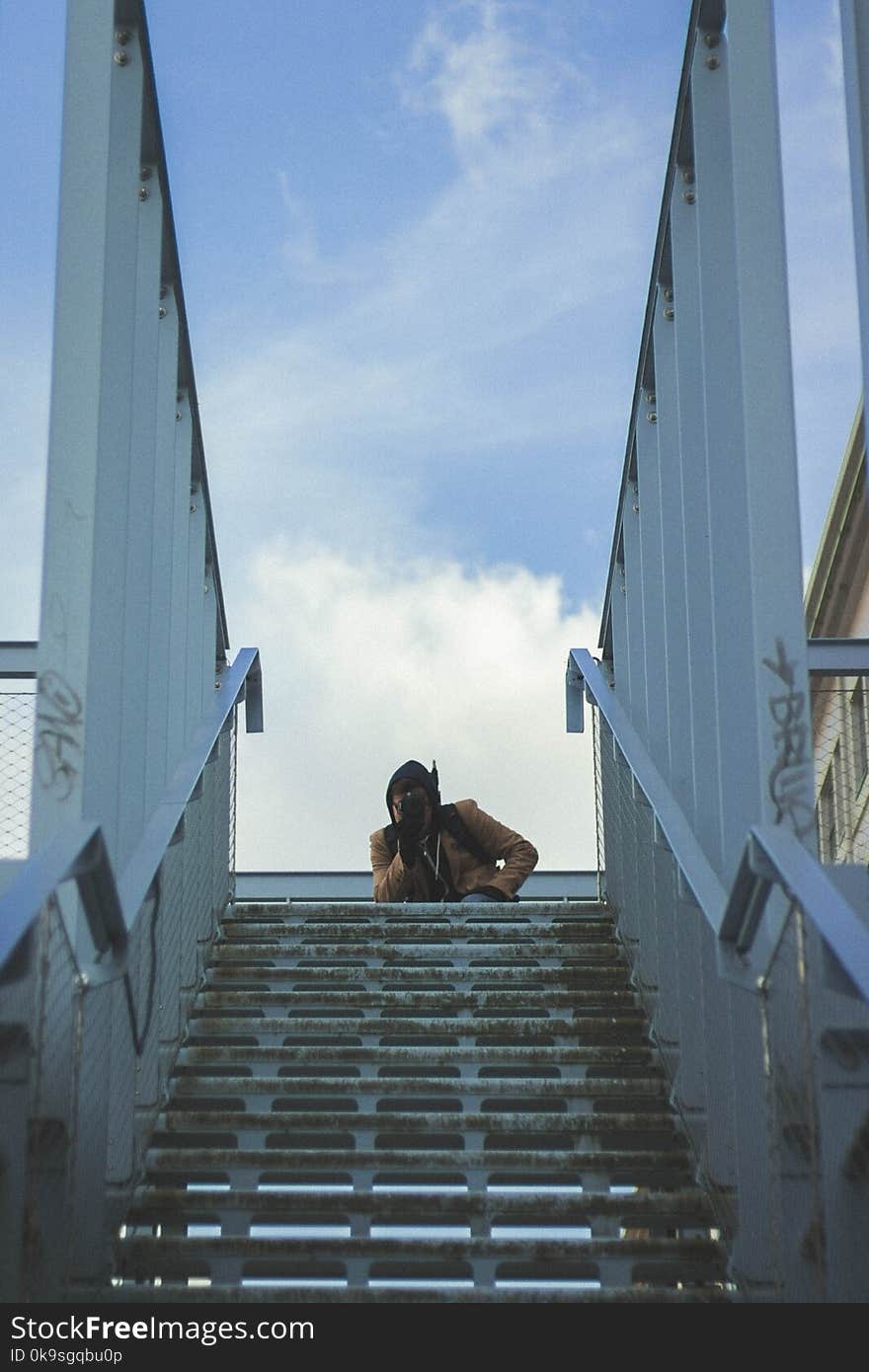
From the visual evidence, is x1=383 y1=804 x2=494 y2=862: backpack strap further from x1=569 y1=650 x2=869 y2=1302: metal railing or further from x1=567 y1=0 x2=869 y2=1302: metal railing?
x1=569 y1=650 x2=869 y2=1302: metal railing

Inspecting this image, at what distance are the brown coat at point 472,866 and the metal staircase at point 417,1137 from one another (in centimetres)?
159

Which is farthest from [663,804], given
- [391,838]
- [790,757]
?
[391,838]

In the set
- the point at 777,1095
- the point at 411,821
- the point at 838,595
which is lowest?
the point at 777,1095

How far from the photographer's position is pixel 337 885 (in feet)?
43.0

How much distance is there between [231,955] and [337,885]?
5532 mm

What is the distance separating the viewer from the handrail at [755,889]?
3879 millimetres

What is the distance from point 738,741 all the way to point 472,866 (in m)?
3.84

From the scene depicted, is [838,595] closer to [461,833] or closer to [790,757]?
[461,833]

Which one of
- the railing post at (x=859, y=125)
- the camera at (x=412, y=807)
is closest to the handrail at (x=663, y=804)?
the camera at (x=412, y=807)

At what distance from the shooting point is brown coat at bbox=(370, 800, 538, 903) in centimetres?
933

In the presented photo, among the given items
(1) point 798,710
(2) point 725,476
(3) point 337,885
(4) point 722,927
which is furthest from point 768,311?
(3) point 337,885

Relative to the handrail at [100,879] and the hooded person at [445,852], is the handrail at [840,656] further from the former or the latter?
the hooded person at [445,852]

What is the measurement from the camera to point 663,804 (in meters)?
6.21

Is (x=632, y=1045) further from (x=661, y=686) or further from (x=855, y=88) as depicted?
(x=855, y=88)
